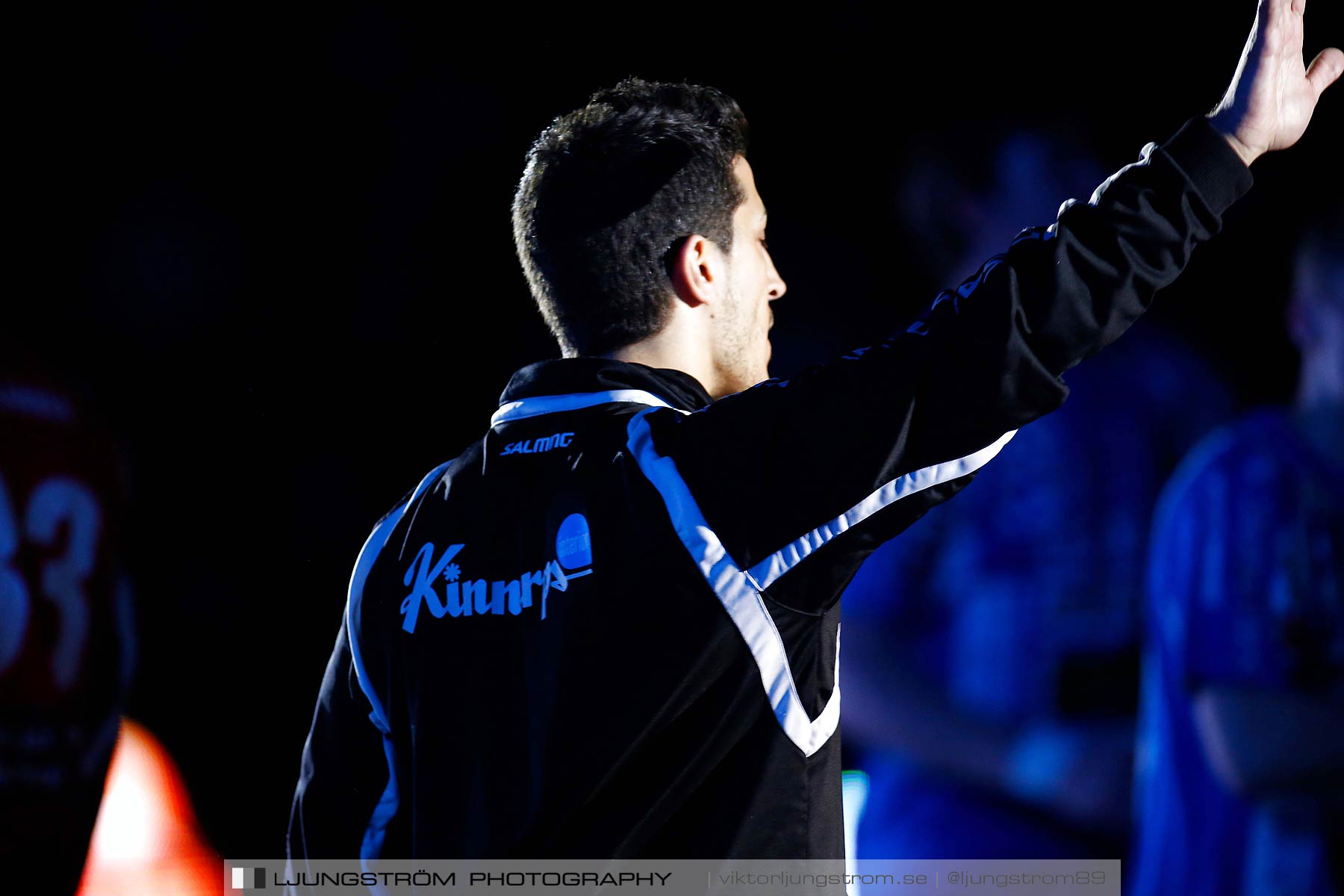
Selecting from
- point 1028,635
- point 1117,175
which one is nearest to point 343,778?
point 1117,175

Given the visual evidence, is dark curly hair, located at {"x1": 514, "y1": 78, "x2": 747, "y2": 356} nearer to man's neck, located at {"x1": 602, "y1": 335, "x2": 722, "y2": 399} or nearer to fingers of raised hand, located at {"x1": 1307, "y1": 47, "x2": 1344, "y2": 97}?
man's neck, located at {"x1": 602, "y1": 335, "x2": 722, "y2": 399}

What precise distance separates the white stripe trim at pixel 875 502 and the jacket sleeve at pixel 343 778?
0.53m

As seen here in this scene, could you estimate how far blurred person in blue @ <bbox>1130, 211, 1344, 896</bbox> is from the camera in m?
→ 2.27

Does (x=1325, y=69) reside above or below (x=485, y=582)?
above

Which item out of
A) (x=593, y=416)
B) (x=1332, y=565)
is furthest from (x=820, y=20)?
(x=593, y=416)

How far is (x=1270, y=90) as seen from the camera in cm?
107

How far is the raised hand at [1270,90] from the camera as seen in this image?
1058 millimetres

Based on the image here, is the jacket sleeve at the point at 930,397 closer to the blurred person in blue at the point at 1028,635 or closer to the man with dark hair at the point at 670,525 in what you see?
the man with dark hair at the point at 670,525

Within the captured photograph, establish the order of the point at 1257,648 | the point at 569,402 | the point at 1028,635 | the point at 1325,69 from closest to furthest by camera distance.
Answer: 1. the point at 1325,69
2. the point at 569,402
3. the point at 1257,648
4. the point at 1028,635

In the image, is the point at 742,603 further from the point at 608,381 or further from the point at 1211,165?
the point at 1211,165

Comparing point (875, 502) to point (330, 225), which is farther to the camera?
point (330, 225)

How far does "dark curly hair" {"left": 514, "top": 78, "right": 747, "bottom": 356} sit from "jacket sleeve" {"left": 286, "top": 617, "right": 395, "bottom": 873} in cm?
44

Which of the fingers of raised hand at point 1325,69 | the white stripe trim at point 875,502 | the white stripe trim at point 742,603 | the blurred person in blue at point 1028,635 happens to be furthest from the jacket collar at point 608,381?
the blurred person in blue at point 1028,635

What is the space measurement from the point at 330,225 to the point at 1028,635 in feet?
6.51
